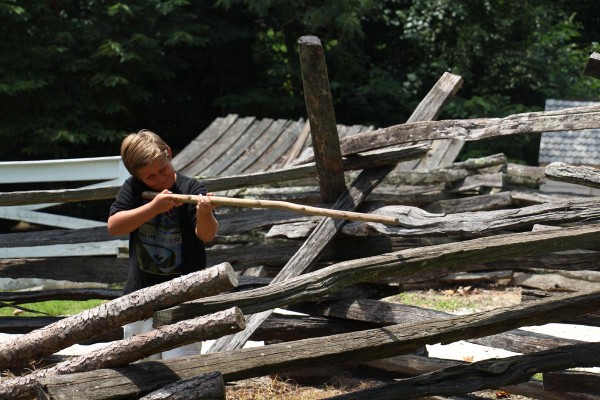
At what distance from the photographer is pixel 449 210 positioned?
26.7ft

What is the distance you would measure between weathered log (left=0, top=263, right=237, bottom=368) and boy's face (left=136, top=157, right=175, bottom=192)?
0.66 m

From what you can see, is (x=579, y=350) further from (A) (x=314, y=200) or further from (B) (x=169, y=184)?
(A) (x=314, y=200)

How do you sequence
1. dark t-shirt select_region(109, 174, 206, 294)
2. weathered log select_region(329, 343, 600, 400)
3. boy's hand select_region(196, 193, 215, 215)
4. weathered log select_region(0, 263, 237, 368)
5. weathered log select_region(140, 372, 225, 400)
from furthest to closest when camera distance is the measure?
Answer: weathered log select_region(329, 343, 600, 400)
dark t-shirt select_region(109, 174, 206, 294)
boy's hand select_region(196, 193, 215, 215)
weathered log select_region(140, 372, 225, 400)
weathered log select_region(0, 263, 237, 368)

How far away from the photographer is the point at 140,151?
176 inches

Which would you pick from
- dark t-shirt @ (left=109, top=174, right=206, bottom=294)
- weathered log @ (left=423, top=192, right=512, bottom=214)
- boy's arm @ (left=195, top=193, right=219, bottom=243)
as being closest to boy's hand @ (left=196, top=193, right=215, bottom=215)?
boy's arm @ (left=195, top=193, right=219, bottom=243)

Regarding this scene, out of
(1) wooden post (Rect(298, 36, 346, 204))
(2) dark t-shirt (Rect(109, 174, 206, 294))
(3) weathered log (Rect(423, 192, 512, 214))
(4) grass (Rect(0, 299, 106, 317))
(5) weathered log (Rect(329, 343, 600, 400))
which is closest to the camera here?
(2) dark t-shirt (Rect(109, 174, 206, 294))

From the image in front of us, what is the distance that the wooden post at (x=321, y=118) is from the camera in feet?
17.3

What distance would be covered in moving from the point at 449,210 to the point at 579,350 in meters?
3.13

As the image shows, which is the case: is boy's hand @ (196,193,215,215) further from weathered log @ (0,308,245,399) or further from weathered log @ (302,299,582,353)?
weathered log @ (302,299,582,353)

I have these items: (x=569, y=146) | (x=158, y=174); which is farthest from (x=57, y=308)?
(x=569, y=146)

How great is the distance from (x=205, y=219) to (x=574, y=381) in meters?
2.22

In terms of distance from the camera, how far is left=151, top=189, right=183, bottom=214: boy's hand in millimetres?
4336

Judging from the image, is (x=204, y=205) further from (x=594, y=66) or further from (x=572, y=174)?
(x=594, y=66)

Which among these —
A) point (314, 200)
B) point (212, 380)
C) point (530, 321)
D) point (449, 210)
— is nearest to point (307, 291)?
point (212, 380)
